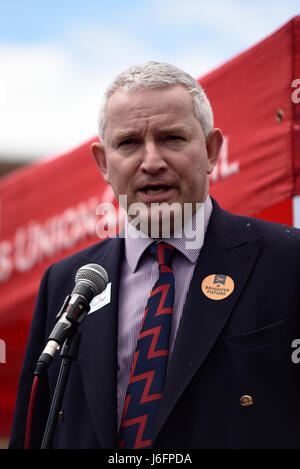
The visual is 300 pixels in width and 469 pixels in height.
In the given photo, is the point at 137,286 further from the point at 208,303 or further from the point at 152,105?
the point at 152,105

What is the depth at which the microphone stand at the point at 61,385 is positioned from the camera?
1514mm

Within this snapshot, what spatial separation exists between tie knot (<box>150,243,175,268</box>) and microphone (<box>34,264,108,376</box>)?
39 centimetres

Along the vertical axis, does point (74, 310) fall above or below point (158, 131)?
below

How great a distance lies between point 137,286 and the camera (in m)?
2.14

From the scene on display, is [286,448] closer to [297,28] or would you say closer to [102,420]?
[102,420]

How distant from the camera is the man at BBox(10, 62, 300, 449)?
1.79 meters

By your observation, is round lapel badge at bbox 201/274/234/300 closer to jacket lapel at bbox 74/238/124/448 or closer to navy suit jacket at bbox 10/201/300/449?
navy suit jacket at bbox 10/201/300/449

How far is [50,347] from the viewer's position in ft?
5.22

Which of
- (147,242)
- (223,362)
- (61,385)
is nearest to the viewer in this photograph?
(61,385)

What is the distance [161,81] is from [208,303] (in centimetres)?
79

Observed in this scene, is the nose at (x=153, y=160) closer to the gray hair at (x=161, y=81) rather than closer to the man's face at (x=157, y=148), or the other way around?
the man's face at (x=157, y=148)

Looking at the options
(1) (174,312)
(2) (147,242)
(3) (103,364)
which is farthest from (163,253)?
(3) (103,364)

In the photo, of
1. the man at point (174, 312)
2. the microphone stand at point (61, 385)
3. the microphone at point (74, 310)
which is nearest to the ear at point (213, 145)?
the man at point (174, 312)

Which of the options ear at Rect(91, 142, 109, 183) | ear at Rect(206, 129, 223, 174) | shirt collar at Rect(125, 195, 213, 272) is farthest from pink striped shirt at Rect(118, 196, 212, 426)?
ear at Rect(91, 142, 109, 183)
